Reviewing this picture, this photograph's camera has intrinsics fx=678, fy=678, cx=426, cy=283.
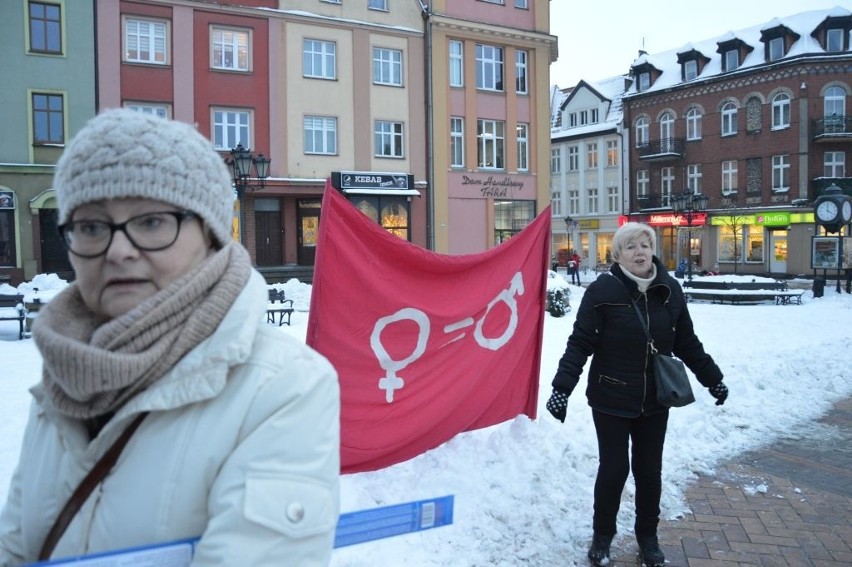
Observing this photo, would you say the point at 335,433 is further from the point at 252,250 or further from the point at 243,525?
the point at 252,250

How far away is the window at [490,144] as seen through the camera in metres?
29.7

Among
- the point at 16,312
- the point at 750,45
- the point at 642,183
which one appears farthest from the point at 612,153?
the point at 16,312

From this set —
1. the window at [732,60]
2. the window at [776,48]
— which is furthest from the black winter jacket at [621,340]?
the window at [732,60]

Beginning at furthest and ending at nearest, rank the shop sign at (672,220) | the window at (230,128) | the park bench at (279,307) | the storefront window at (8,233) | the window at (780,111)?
1. the shop sign at (672,220)
2. the window at (780,111)
3. the window at (230,128)
4. the storefront window at (8,233)
5. the park bench at (279,307)

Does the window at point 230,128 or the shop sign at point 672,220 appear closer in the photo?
the window at point 230,128

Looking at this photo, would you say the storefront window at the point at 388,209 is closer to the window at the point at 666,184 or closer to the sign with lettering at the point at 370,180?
the sign with lettering at the point at 370,180

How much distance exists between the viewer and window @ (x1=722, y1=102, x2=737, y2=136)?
141 feet

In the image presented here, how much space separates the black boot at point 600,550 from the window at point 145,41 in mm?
Result: 24695

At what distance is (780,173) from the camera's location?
4056cm

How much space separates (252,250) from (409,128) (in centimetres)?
811

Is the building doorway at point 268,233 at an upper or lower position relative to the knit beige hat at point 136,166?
upper

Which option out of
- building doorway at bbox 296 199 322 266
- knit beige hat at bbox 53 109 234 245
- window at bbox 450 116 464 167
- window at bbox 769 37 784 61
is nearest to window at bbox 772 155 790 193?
window at bbox 769 37 784 61

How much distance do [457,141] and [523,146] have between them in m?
3.44

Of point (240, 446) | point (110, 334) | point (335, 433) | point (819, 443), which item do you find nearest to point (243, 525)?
point (240, 446)
